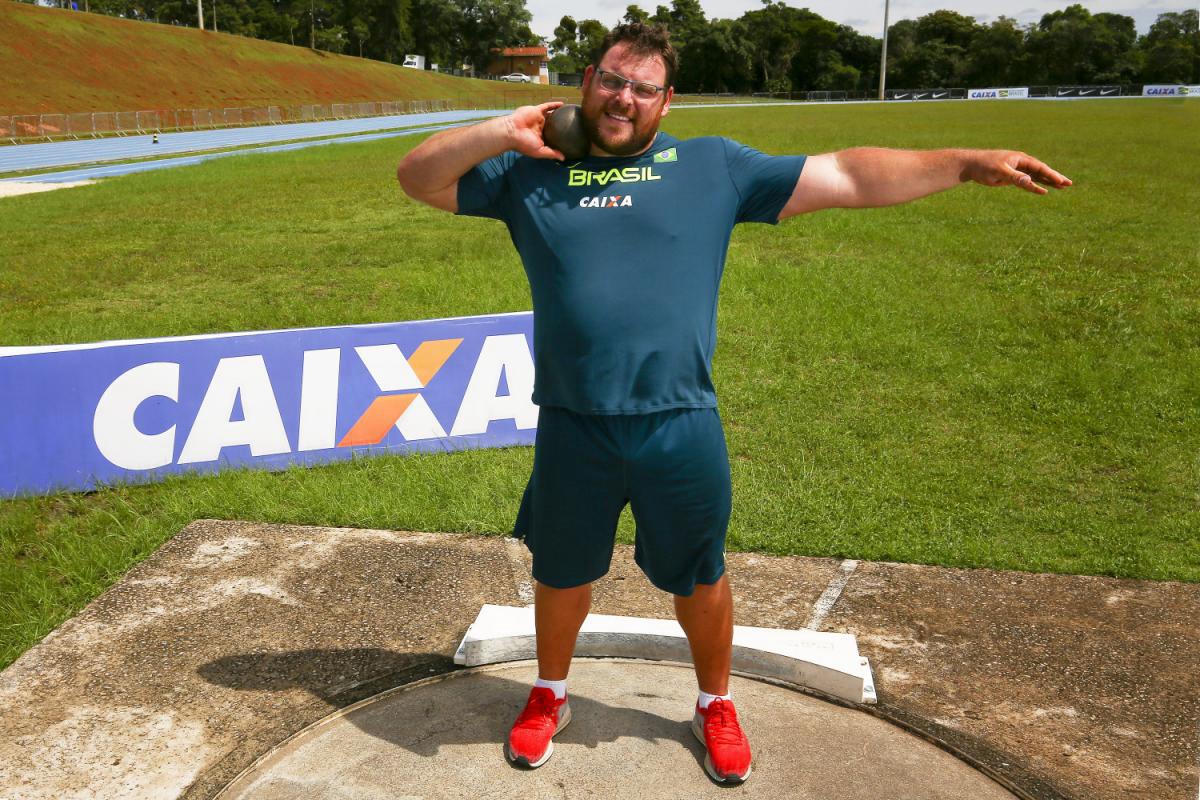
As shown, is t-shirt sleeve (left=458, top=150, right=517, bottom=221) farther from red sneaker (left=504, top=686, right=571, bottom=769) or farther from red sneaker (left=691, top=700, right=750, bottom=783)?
red sneaker (left=691, top=700, right=750, bottom=783)

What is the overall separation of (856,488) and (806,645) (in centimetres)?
231

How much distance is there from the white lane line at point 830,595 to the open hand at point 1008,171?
7.25 feet

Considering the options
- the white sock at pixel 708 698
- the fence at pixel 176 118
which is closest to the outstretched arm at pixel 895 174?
the white sock at pixel 708 698

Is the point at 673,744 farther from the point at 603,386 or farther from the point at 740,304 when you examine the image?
the point at 740,304

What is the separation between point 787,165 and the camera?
3066mm

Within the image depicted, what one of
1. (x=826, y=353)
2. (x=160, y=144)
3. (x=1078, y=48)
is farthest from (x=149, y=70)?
(x=1078, y=48)

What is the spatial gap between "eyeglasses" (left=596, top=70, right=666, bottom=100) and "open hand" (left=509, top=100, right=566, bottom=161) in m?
0.20

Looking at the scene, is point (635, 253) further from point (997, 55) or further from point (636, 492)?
point (997, 55)

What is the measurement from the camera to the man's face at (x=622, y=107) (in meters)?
2.90

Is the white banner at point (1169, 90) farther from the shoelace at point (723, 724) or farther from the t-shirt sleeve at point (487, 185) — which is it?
the t-shirt sleeve at point (487, 185)

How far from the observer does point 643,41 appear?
2.93 meters

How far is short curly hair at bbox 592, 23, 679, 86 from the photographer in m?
2.92

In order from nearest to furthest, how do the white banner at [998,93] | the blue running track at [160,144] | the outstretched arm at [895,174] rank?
the outstretched arm at [895,174]
the blue running track at [160,144]
the white banner at [998,93]

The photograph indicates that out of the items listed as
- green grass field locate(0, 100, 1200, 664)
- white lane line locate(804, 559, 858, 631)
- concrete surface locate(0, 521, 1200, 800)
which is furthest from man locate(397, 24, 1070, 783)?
green grass field locate(0, 100, 1200, 664)
